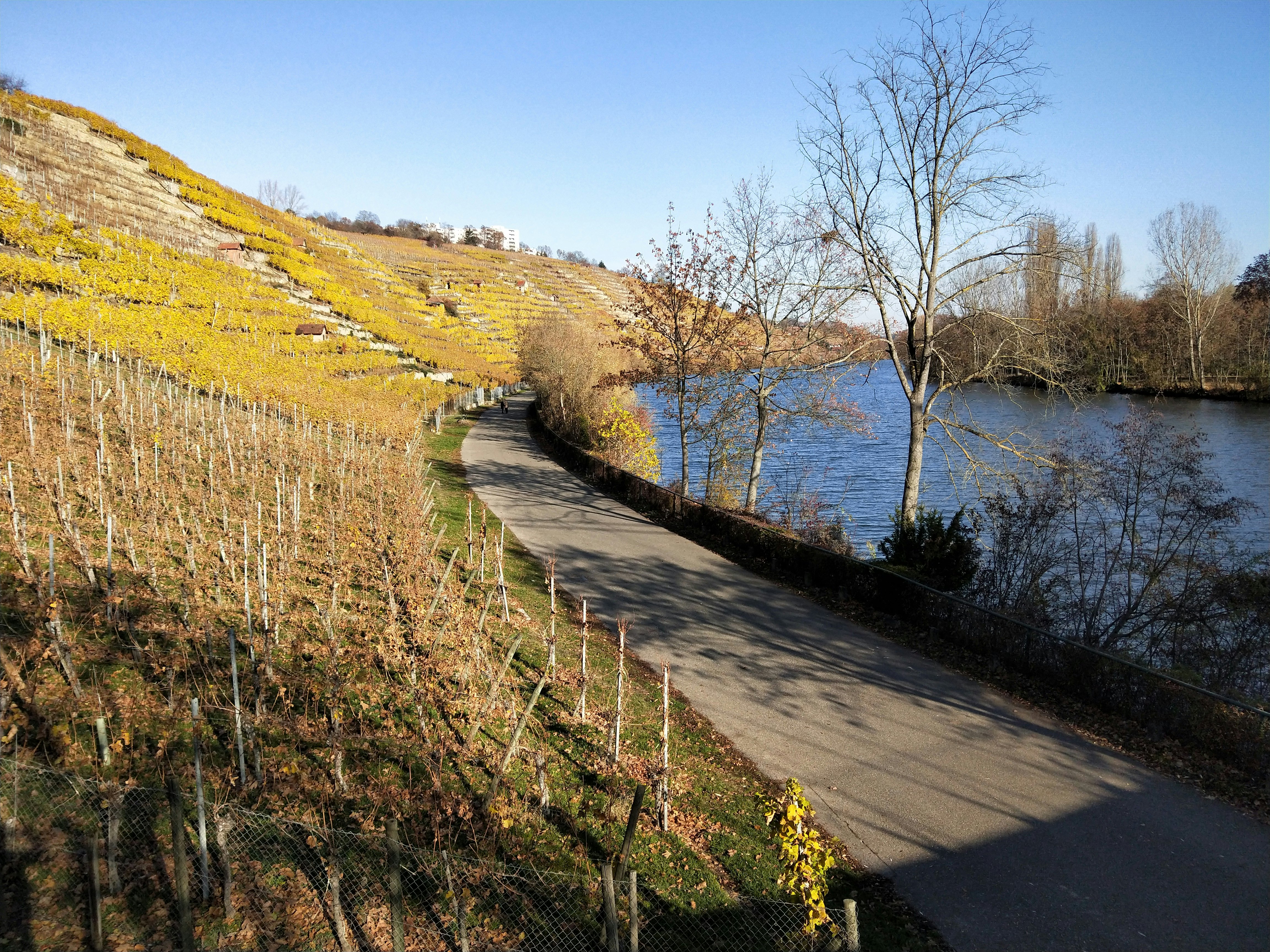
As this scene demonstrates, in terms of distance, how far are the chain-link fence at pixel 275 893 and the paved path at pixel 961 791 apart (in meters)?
1.85

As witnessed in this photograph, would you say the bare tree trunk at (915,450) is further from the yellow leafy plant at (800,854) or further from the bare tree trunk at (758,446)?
the yellow leafy plant at (800,854)

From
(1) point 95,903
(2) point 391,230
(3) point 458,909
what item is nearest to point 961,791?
(3) point 458,909

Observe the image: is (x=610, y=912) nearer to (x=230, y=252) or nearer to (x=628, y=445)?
(x=628, y=445)

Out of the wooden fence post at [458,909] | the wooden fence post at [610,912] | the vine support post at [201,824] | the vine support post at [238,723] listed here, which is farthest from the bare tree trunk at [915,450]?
the vine support post at [201,824]

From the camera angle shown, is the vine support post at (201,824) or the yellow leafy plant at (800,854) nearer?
the vine support post at (201,824)

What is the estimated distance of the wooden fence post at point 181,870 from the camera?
5.17 meters

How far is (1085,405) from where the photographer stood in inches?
705

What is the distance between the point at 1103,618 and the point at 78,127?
66.3 m

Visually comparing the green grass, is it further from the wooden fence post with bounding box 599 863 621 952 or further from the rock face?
the rock face

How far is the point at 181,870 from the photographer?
5.30 m

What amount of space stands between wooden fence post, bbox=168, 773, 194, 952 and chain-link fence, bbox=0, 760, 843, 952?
18 mm

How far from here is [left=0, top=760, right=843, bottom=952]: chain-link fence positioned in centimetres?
557

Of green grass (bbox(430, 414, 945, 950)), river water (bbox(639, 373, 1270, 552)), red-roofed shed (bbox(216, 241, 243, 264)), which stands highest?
red-roofed shed (bbox(216, 241, 243, 264))

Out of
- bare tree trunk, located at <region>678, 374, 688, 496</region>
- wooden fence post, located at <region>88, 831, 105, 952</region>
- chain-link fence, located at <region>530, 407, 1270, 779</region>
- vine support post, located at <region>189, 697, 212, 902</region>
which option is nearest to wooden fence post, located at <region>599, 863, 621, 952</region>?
vine support post, located at <region>189, 697, 212, 902</region>
